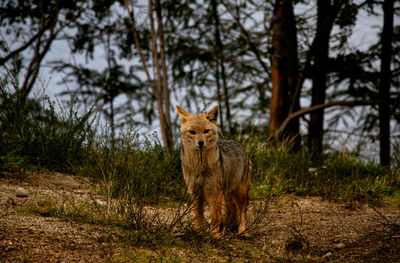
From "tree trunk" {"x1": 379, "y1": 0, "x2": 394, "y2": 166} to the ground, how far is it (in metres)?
5.90

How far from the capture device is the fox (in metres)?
4.07

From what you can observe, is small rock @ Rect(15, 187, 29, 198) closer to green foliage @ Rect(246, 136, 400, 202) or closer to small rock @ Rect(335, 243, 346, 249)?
green foliage @ Rect(246, 136, 400, 202)

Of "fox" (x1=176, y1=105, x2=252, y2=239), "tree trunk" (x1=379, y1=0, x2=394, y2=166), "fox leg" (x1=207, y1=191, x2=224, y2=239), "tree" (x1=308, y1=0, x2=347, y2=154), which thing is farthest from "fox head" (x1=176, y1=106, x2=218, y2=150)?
"tree trunk" (x1=379, y1=0, x2=394, y2=166)

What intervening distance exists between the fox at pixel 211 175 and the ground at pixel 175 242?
0.31 meters

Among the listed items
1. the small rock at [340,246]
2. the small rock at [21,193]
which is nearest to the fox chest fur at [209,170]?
the small rock at [340,246]

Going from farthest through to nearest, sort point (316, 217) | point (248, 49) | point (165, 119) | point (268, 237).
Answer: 1. point (248, 49)
2. point (165, 119)
3. point (316, 217)
4. point (268, 237)

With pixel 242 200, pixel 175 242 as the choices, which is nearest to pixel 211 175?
pixel 242 200

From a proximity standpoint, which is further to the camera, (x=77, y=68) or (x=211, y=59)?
(x=77, y=68)

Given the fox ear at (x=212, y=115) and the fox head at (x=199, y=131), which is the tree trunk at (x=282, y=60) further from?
the fox head at (x=199, y=131)

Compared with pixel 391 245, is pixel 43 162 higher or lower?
higher

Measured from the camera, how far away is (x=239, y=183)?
462cm

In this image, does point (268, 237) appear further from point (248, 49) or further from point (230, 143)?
point (248, 49)

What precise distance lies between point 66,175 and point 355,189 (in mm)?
4790

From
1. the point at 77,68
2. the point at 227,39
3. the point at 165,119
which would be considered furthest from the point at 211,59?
the point at 77,68
